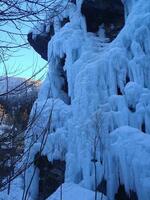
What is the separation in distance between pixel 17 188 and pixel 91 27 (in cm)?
562

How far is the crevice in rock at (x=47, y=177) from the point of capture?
12.4m

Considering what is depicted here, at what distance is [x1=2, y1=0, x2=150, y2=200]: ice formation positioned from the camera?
319 inches

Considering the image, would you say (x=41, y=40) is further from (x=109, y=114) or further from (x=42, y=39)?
(x=109, y=114)

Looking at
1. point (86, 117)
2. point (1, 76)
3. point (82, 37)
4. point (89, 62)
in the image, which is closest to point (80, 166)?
point (86, 117)

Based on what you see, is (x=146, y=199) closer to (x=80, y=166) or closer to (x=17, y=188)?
(x=80, y=166)

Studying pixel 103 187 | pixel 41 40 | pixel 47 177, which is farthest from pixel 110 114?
pixel 41 40

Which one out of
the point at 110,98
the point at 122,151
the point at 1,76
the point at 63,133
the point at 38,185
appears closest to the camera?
the point at 1,76

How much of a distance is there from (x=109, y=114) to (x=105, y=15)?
16.4ft

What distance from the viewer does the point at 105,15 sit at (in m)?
13.7

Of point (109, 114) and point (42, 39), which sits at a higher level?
point (42, 39)

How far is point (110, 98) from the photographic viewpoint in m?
10.0

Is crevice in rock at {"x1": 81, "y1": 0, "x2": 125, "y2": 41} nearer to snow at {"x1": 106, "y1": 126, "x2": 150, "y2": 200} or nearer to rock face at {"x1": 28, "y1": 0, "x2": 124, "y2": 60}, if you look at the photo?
rock face at {"x1": 28, "y1": 0, "x2": 124, "y2": 60}

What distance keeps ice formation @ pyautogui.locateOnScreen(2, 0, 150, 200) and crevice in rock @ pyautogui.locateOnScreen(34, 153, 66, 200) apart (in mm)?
265

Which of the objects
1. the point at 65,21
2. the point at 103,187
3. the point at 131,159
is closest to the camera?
the point at 131,159
